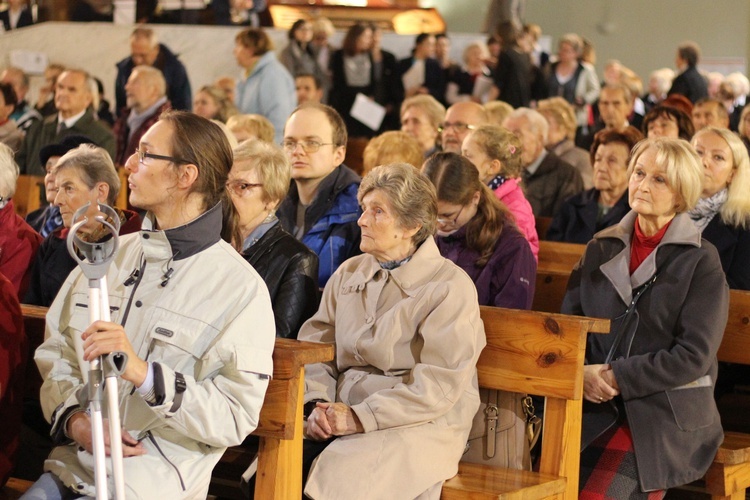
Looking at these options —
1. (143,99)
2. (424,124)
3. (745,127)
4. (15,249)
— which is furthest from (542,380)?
(143,99)

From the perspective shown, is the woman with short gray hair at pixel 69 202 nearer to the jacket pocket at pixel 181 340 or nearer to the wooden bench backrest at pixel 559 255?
the jacket pocket at pixel 181 340

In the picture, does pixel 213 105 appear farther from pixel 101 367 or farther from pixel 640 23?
pixel 640 23

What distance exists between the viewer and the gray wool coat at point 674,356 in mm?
4004

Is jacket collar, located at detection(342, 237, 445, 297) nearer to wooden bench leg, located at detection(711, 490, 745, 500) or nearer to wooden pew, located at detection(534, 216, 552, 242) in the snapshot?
wooden bench leg, located at detection(711, 490, 745, 500)

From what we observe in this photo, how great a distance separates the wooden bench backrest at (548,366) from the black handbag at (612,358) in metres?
0.27

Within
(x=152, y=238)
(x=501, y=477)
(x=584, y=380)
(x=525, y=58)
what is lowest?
(x=501, y=477)

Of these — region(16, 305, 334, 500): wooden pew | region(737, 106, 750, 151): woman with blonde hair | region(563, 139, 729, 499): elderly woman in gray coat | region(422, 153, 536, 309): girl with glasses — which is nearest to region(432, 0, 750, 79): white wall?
region(737, 106, 750, 151): woman with blonde hair

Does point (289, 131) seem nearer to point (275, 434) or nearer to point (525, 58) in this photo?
point (275, 434)

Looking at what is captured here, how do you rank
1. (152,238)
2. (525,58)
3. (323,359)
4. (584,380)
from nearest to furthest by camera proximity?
(152,238) → (323,359) → (584,380) → (525,58)

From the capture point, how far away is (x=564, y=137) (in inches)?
337

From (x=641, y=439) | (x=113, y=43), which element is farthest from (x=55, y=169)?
(x=113, y=43)

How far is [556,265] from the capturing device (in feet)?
18.7

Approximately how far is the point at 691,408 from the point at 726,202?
5.02ft

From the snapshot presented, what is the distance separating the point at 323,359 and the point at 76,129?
17.8 feet
